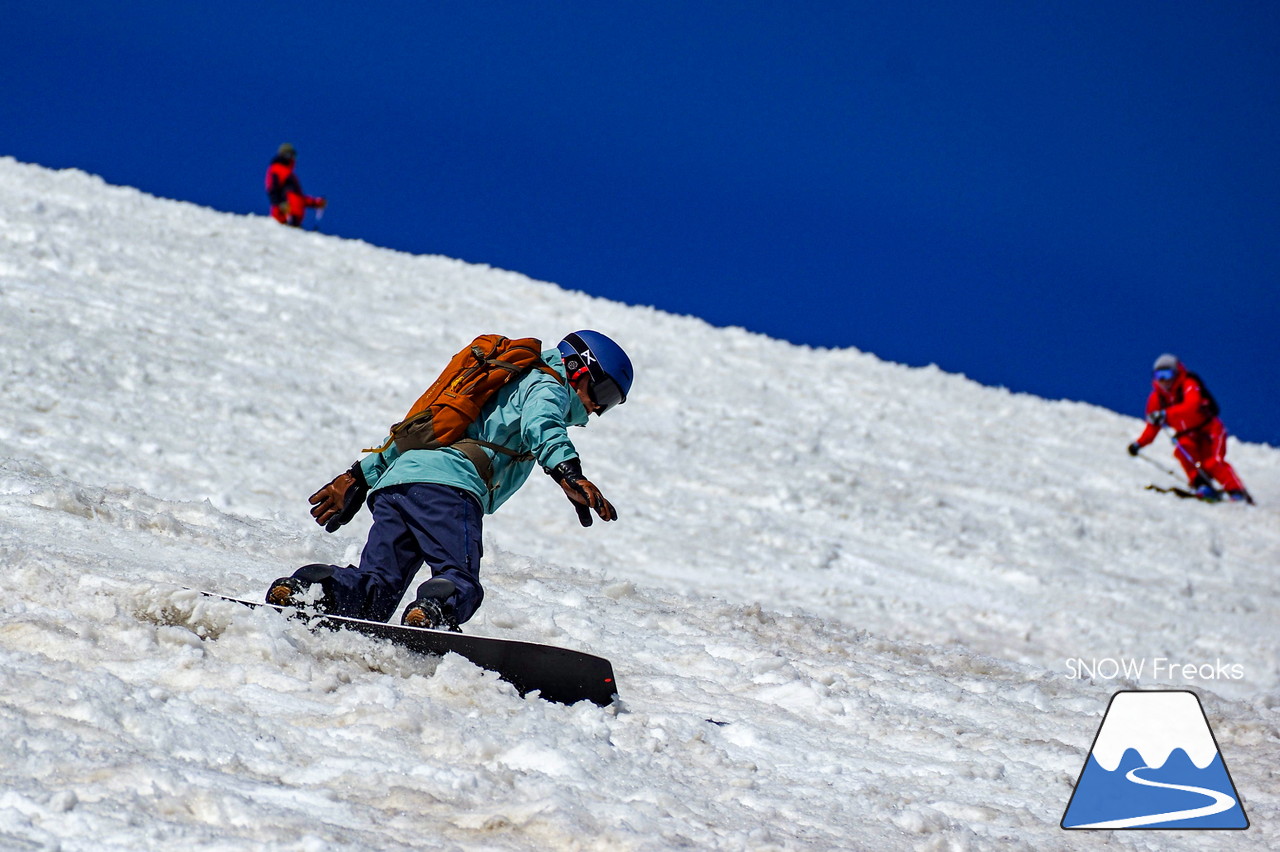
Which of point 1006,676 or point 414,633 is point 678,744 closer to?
point 414,633

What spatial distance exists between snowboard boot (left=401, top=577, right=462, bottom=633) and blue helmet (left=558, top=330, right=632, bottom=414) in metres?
1.19

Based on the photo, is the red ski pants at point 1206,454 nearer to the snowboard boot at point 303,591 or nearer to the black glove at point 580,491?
the black glove at point 580,491

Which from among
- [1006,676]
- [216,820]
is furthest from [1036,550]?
[216,820]

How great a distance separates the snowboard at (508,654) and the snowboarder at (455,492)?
6.3 inches

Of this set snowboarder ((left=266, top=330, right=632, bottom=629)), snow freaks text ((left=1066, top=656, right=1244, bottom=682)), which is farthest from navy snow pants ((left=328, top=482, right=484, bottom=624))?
snow freaks text ((left=1066, top=656, right=1244, bottom=682))

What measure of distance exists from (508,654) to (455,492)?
0.86 m

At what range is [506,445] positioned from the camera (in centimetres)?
482

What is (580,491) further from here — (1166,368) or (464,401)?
(1166,368)

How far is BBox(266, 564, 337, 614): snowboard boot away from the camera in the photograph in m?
4.08

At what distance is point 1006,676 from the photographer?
618 centimetres

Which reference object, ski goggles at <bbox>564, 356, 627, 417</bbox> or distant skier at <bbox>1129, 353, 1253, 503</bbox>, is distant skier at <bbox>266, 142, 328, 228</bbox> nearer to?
distant skier at <bbox>1129, 353, 1253, 503</bbox>

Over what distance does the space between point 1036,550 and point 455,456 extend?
8.63 m

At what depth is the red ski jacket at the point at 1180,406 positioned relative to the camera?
1736 cm

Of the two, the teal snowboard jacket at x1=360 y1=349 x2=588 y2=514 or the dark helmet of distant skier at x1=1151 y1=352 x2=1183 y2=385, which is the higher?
the dark helmet of distant skier at x1=1151 y1=352 x2=1183 y2=385
